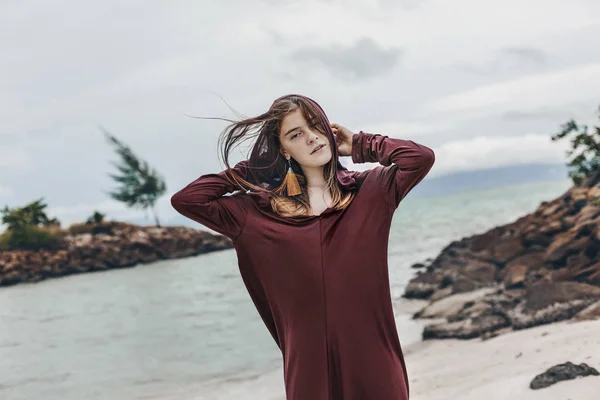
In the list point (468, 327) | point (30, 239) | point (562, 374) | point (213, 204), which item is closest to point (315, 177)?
point (213, 204)

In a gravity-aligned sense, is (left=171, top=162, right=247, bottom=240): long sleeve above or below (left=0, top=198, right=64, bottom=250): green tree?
below

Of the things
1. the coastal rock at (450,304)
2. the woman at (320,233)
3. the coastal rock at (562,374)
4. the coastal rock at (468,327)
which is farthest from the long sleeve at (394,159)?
the coastal rock at (450,304)

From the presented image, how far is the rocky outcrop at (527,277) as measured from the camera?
20.3 feet

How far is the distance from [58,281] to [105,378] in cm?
949

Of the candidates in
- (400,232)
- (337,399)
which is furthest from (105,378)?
(400,232)

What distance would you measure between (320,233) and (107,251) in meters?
17.2

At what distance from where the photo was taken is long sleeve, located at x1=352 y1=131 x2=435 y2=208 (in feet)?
5.81

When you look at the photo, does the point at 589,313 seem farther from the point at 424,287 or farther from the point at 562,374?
the point at 424,287

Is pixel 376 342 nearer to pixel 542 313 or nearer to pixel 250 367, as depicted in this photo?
pixel 542 313

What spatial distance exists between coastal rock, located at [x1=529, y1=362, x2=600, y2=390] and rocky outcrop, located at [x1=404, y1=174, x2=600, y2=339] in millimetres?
1994

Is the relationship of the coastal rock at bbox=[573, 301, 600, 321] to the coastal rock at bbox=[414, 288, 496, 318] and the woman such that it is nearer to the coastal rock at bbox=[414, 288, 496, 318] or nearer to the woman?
the coastal rock at bbox=[414, 288, 496, 318]

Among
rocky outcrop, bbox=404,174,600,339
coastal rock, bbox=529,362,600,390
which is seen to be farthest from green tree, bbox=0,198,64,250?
coastal rock, bbox=529,362,600,390

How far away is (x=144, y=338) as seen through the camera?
374 inches

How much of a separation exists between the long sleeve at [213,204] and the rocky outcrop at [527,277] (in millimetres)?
4200
